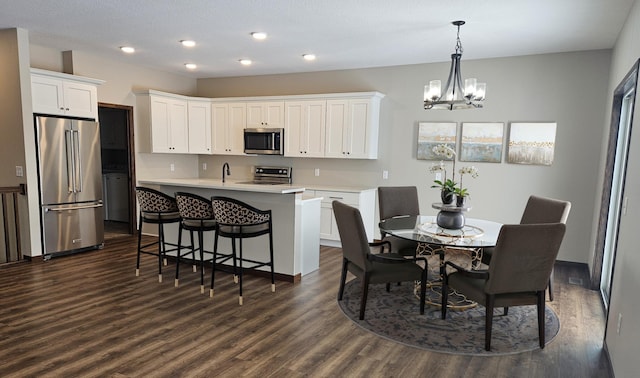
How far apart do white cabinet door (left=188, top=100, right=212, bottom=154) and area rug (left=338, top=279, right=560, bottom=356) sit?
423cm

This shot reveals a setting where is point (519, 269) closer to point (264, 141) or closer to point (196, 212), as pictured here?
point (196, 212)

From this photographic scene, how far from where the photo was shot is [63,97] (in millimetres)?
4949

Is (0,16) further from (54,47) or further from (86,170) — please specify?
(86,170)

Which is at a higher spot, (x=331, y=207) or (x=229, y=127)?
(x=229, y=127)

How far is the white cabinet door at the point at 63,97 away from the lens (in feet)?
15.4

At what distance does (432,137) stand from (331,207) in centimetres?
176

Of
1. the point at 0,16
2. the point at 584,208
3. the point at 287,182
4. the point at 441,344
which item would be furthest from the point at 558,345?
the point at 0,16

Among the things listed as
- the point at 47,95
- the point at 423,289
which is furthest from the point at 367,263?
the point at 47,95

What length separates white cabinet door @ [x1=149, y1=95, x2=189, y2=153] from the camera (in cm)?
628

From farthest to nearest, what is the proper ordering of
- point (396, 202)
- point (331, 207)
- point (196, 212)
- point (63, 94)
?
point (331, 207) < point (63, 94) < point (396, 202) < point (196, 212)

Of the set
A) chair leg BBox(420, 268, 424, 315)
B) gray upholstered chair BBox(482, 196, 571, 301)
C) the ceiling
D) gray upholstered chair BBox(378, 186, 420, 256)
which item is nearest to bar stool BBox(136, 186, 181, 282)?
the ceiling

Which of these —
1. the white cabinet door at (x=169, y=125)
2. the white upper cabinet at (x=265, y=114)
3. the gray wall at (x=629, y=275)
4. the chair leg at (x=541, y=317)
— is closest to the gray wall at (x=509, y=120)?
the white upper cabinet at (x=265, y=114)

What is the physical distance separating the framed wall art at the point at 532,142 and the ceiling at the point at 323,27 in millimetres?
914

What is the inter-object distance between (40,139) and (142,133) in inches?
68.0
